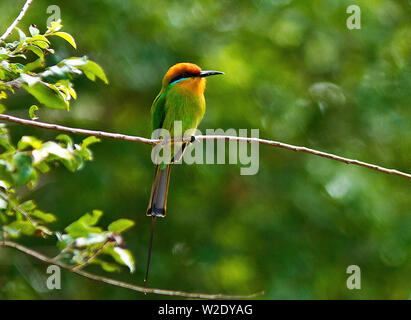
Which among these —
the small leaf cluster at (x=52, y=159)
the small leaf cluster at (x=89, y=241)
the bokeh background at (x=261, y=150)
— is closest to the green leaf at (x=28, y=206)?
the small leaf cluster at (x=52, y=159)

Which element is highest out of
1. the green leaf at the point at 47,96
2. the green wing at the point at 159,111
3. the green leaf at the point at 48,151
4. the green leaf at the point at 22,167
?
the green wing at the point at 159,111

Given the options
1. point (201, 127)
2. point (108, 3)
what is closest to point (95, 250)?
point (201, 127)

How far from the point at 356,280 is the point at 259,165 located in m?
1.08

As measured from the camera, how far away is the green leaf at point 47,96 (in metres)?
1.10

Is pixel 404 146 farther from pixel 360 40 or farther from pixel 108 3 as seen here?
pixel 108 3

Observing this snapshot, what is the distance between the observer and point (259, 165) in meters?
4.16

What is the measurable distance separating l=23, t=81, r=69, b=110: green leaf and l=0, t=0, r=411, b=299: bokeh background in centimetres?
249

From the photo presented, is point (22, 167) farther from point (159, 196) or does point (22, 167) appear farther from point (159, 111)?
point (159, 111)

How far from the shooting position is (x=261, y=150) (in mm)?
4277

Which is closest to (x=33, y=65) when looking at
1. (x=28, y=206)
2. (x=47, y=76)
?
(x=47, y=76)

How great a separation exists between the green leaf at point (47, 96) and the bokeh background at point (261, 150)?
249cm

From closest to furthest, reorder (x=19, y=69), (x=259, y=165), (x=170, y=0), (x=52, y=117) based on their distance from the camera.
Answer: (x=19, y=69) < (x=52, y=117) < (x=170, y=0) < (x=259, y=165)

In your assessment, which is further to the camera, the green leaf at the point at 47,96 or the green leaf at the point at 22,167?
the green leaf at the point at 47,96

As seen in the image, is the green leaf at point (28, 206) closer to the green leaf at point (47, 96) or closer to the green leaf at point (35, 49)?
the green leaf at point (47, 96)
